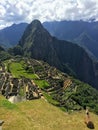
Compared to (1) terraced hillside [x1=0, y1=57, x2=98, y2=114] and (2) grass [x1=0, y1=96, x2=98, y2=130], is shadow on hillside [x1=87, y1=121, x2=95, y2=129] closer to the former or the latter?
(2) grass [x1=0, y1=96, x2=98, y2=130]

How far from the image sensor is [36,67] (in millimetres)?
137250

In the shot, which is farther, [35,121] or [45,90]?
[45,90]

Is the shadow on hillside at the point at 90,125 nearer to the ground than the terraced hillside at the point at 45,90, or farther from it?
nearer to the ground

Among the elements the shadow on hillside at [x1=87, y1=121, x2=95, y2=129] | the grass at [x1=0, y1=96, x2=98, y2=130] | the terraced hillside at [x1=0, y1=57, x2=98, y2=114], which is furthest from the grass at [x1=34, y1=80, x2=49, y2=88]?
the shadow on hillside at [x1=87, y1=121, x2=95, y2=129]

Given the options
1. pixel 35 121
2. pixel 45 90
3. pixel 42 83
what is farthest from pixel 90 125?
pixel 42 83

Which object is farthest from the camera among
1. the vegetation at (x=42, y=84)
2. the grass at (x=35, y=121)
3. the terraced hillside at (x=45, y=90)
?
the vegetation at (x=42, y=84)

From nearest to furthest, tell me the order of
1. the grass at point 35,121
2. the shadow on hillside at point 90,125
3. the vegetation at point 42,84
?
the grass at point 35,121 → the shadow on hillside at point 90,125 → the vegetation at point 42,84

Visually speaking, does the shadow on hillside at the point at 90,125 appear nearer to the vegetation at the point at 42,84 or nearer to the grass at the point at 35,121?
the grass at the point at 35,121

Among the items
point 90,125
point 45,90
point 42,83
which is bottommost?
point 90,125

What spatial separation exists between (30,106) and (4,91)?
24.5 meters

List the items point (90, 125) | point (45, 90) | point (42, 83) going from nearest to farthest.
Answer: point (90, 125) → point (45, 90) → point (42, 83)

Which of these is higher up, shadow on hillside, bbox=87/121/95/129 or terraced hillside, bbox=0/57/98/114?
terraced hillside, bbox=0/57/98/114

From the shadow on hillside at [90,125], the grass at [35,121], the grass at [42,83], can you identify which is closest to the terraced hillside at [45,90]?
the grass at [42,83]

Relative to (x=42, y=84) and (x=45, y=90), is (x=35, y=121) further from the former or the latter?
(x=42, y=84)
